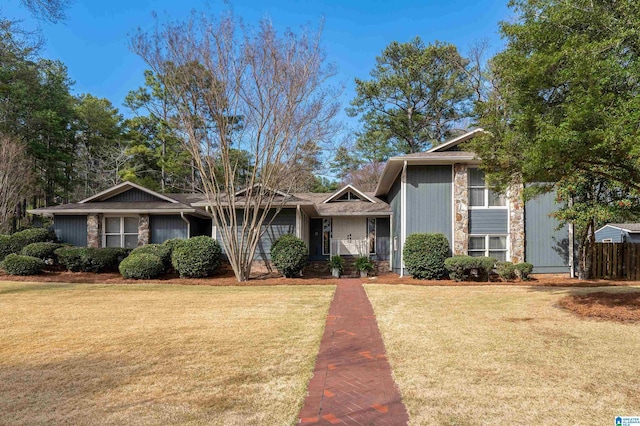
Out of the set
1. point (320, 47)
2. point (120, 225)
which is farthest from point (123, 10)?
point (120, 225)

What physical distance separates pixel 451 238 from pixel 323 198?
27.4ft

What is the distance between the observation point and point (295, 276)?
15.3m

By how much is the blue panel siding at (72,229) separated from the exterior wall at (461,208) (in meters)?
16.4

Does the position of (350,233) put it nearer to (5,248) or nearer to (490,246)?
(490,246)

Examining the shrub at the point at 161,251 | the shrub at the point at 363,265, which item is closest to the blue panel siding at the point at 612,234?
the shrub at the point at 363,265

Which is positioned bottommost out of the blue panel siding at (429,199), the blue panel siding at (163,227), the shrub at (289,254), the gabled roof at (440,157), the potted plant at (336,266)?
the potted plant at (336,266)

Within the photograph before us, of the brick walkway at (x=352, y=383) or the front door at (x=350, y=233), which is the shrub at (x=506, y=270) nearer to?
the front door at (x=350, y=233)

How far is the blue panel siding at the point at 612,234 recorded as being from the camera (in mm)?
29750

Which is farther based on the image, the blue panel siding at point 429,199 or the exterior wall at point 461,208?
the blue panel siding at point 429,199

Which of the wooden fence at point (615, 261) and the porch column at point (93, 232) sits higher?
the porch column at point (93, 232)

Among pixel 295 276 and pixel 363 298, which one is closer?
pixel 363 298

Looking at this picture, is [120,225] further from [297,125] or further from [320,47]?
[320,47]

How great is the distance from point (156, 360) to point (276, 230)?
11949 mm

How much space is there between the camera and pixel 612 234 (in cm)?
3111
